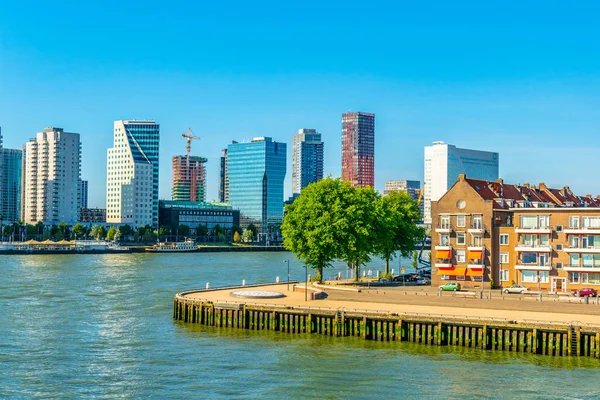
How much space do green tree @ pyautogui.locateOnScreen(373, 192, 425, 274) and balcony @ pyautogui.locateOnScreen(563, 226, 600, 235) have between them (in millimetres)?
27491

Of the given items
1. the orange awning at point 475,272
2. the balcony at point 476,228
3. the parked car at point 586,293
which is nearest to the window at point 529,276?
the orange awning at point 475,272

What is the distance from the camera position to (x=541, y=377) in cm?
6028

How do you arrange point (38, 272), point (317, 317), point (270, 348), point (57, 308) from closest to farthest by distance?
point (270, 348)
point (317, 317)
point (57, 308)
point (38, 272)

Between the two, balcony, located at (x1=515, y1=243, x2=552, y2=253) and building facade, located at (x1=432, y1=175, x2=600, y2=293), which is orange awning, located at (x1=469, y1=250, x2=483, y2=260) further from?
balcony, located at (x1=515, y1=243, x2=552, y2=253)

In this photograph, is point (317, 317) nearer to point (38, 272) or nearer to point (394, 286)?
point (394, 286)

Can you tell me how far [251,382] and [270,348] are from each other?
495 inches

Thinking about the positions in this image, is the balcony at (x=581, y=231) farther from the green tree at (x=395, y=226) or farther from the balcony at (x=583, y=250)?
the green tree at (x=395, y=226)

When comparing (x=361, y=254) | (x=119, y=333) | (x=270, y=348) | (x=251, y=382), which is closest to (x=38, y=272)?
(x=361, y=254)

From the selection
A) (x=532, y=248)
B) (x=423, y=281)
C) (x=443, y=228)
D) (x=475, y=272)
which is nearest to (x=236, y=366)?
(x=475, y=272)

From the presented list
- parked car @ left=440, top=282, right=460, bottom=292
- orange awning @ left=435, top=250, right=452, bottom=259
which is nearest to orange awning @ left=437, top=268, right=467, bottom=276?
orange awning @ left=435, top=250, right=452, bottom=259

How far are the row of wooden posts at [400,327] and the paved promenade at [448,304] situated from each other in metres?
1.78

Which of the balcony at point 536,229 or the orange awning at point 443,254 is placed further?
the orange awning at point 443,254

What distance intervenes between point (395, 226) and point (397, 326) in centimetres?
4895

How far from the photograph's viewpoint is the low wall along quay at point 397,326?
67625 millimetres
